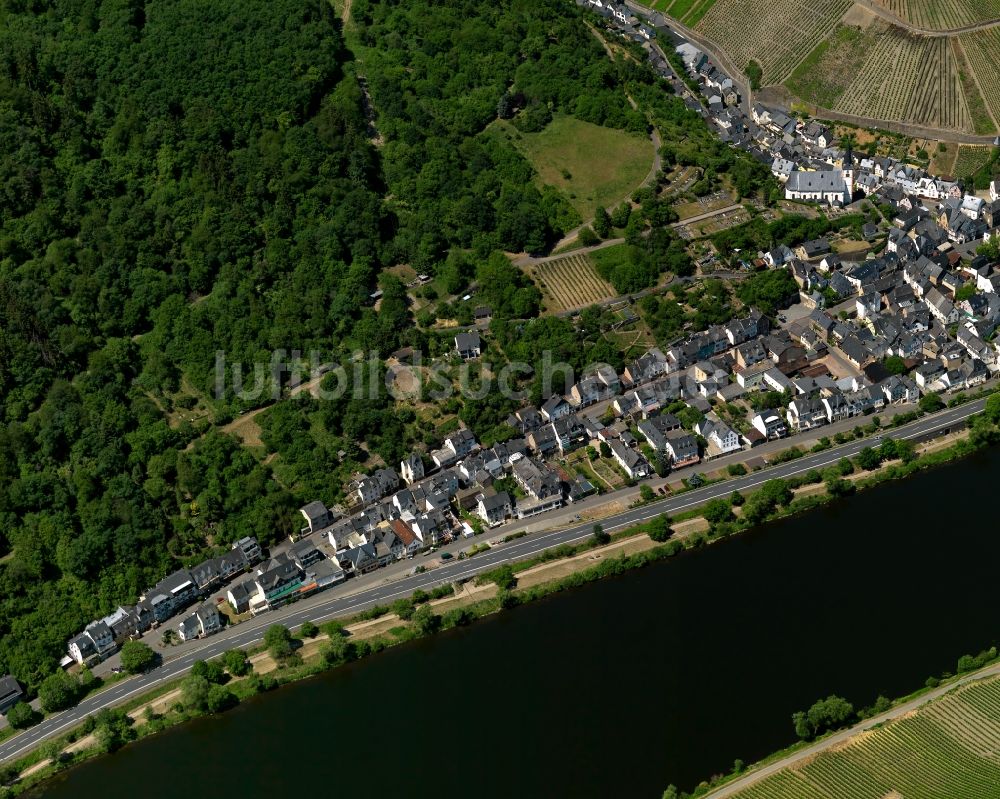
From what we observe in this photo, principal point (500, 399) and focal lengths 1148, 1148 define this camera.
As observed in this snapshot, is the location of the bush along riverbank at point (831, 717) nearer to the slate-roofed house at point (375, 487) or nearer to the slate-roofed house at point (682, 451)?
the slate-roofed house at point (682, 451)

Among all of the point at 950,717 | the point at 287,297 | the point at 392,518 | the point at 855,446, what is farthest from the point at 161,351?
the point at 950,717

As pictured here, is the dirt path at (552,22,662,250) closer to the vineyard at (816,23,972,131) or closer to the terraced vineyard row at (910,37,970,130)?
the vineyard at (816,23,972,131)

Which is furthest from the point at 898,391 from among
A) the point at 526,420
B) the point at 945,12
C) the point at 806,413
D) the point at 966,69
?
the point at 945,12

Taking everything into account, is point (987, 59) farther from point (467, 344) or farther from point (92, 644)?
point (92, 644)

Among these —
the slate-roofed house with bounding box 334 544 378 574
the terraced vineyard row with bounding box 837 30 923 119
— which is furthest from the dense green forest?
the terraced vineyard row with bounding box 837 30 923 119

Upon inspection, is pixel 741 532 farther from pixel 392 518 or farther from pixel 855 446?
pixel 392 518
